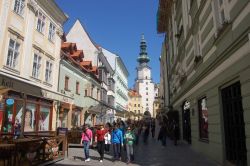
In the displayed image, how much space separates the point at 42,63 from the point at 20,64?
3.45m

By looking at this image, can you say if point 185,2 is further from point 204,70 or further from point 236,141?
point 236,141

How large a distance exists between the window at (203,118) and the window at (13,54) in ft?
37.9

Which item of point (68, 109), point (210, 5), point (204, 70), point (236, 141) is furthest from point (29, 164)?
point (68, 109)

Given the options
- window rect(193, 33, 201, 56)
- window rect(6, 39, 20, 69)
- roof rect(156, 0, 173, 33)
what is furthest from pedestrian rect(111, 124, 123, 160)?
roof rect(156, 0, 173, 33)

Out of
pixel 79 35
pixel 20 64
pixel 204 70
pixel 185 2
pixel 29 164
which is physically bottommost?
pixel 29 164

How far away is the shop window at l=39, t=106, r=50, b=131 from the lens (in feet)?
65.6

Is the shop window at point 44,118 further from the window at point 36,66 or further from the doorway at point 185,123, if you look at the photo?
the doorway at point 185,123

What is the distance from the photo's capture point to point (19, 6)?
60.3 ft

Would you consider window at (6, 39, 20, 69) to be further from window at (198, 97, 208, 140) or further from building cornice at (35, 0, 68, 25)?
window at (198, 97, 208, 140)

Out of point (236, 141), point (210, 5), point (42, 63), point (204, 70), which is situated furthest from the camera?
point (42, 63)

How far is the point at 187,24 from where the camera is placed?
59.6ft

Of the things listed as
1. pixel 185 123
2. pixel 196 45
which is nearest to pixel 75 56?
pixel 185 123

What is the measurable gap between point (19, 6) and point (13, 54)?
3276mm

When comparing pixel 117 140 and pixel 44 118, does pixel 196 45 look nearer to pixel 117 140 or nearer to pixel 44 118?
pixel 117 140
